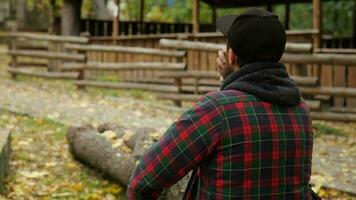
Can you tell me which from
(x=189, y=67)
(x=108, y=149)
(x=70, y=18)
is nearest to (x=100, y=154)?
(x=108, y=149)

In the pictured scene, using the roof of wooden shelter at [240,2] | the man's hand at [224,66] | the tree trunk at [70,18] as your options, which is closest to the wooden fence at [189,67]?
the tree trunk at [70,18]

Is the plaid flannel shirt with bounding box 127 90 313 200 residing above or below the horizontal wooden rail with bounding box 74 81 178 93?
above

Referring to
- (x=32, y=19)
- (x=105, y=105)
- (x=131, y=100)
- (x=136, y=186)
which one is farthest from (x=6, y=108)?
(x=32, y=19)

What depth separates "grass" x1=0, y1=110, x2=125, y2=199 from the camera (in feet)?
18.6

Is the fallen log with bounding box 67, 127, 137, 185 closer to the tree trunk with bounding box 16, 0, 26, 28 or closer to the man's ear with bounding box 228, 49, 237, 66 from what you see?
the man's ear with bounding box 228, 49, 237, 66

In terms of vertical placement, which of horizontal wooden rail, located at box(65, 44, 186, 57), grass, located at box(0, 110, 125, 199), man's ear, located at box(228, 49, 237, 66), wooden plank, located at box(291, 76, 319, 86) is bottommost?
grass, located at box(0, 110, 125, 199)

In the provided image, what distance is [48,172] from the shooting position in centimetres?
638

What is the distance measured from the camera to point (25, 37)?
Result: 14.3 metres

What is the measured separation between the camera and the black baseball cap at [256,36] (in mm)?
2082

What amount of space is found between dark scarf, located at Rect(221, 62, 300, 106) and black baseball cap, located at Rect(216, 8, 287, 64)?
3 centimetres

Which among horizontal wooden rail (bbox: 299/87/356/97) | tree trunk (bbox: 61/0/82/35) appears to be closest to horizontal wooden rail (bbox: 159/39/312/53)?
horizontal wooden rail (bbox: 299/87/356/97)

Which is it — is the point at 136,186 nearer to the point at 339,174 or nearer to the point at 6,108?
the point at 339,174

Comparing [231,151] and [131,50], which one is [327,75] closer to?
[131,50]

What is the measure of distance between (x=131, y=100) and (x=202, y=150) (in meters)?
9.39
